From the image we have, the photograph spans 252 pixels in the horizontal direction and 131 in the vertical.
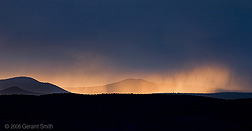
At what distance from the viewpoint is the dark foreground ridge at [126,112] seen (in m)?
20.9

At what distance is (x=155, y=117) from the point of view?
24.4m

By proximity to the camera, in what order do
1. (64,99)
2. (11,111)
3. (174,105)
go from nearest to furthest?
1. (11,111)
2. (174,105)
3. (64,99)

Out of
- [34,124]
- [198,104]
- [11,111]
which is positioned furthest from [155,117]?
[11,111]

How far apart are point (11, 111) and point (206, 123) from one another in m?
18.7

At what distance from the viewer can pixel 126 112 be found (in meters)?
26.6

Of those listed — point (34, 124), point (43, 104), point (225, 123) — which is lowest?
point (225, 123)

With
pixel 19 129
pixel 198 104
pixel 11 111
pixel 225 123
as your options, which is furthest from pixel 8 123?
pixel 198 104

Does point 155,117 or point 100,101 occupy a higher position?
point 100,101

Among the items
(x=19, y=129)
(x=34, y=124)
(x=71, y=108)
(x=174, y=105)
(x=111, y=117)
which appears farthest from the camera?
(x=174, y=105)

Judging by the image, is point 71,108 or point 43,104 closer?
point 71,108

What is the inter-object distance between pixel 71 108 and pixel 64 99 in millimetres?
5141

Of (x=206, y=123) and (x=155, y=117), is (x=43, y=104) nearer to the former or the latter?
(x=155, y=117)

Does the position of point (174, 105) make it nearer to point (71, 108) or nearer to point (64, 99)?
point (71, 108)

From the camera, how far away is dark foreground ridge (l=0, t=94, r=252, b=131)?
2092cm
